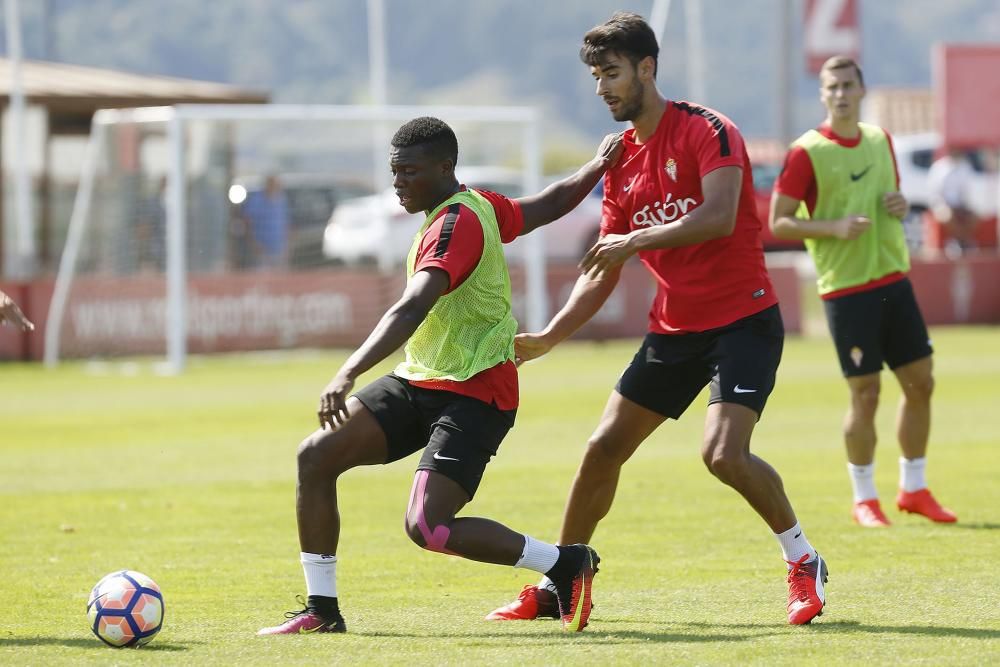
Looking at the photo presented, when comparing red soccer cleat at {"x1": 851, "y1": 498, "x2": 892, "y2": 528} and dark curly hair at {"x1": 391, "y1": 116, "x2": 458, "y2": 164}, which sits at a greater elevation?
dark curly hair at {"x1": 391, "y1": 116, "x2": 458, "y2": 164}

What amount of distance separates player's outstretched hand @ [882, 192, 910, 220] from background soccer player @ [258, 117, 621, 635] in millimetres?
3670

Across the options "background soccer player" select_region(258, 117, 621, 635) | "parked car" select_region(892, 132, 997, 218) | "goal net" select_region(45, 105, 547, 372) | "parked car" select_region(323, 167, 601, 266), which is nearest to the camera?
"background soccer player" select_region(258, 117, 621, 635)

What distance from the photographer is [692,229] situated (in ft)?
22.7

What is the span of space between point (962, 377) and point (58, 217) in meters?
17.7

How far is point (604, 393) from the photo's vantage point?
61.3 ft

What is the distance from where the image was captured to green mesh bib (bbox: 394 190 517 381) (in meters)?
6.95

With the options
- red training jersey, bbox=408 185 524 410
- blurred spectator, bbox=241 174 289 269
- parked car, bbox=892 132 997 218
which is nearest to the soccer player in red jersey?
red training jersey, bbox=408 185 524 410

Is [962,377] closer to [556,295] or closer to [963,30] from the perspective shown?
[556,295]

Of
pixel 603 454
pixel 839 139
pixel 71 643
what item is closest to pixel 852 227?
pixel 839 139

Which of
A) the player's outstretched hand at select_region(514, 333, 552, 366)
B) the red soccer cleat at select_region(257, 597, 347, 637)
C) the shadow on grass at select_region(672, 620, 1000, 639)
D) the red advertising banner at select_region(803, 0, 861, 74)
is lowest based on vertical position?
the shadow on grass at select_region(672, 620, 1000, 639)

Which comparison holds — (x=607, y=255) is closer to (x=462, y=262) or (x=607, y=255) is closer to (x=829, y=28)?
(x=462, y=262)

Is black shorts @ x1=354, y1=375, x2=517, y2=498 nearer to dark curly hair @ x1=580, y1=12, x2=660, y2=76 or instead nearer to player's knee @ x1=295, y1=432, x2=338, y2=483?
player's knee @ x1=295, y1=432, x2=338, y2=483

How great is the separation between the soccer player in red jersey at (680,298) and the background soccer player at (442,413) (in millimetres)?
417

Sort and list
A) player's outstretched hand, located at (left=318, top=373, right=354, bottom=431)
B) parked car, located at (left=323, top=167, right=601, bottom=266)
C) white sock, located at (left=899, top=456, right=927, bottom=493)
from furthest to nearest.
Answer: parked car, located at (left=323, top=167, right=601, bottom=266) < white sock, located at (left=899, top=456, right=927, bottom=493) < player's outstretched hand, located at (left=318, top=373, right=354, bottom=431)
